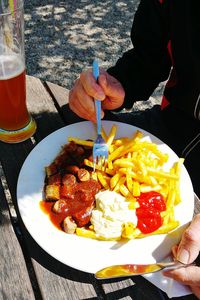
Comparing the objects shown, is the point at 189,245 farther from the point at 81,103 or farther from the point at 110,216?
the point at 81,103

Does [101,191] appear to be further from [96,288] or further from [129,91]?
[129,91]

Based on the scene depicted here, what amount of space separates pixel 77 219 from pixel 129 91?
736 millimetres

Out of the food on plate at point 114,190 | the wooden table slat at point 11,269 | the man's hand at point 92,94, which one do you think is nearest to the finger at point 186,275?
the food on plate at point 114,190

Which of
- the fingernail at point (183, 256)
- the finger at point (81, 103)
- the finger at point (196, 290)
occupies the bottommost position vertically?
the finger at point (196, 290)

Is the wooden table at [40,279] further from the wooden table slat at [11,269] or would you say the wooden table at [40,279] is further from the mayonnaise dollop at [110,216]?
the mayonnaise dollop at [110,216]

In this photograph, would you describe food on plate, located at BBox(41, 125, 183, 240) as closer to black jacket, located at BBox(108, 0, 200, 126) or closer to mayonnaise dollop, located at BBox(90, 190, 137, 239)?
mayonnaise dollop, located at BBox(90, 190, 137, 239)

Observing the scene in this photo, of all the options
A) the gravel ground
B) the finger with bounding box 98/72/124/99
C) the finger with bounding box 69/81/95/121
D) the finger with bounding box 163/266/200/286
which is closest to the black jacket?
the finger with bounding box 98/72/124/99

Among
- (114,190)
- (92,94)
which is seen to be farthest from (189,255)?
(92,94)

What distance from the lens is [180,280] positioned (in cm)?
112

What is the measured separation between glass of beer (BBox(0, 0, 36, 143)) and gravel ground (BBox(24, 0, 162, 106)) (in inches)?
72.6

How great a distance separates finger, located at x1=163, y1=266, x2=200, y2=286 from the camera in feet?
3.65

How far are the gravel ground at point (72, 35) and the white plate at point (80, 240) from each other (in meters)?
2.04

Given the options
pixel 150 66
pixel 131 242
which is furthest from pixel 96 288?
pixel 150 66

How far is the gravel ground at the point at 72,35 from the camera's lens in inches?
138
